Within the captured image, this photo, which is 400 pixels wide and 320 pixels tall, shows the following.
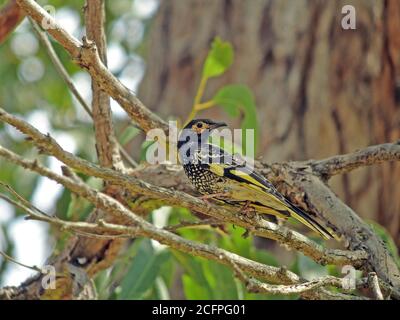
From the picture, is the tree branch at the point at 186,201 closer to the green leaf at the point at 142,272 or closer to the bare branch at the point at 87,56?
the bare branch at the point at 87,56

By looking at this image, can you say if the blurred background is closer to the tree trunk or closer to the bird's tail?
the tree trunk

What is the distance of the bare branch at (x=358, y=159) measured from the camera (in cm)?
327

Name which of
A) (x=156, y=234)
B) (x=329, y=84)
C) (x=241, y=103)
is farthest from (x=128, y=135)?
(x=329, y=84)

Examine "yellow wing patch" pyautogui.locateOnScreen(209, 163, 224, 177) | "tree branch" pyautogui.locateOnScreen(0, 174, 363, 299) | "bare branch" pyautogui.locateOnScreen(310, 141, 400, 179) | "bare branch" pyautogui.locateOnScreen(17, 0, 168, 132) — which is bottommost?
"tree branch" pyautogui.locateOnScreen(0, 174, 363, 299)

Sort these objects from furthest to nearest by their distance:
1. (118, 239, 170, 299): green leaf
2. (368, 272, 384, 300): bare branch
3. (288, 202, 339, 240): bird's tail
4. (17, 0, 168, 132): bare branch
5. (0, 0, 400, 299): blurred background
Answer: (0, 0, 400, 299): blurred background → (118, 239, 170, 299): green leaf → (288, 202, 339, 240): bird's tail → (17, 0, 168, 132): bare branch → (368, 272, 384, 300): bare branch

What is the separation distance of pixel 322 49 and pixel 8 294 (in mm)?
3779

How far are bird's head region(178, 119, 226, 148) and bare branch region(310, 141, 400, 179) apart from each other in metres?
0.55

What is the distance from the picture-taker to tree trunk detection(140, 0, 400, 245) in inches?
254

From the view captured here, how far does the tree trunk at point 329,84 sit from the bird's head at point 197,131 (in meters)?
2.59

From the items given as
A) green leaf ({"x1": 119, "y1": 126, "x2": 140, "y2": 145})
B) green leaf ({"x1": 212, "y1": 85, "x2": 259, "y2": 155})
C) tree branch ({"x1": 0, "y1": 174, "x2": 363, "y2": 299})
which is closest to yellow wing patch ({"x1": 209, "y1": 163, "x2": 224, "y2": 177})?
tree branch ({"x1": 0, "y1": 174, "x2": 363, "y2": 299})

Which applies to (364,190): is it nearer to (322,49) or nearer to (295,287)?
(322,49)

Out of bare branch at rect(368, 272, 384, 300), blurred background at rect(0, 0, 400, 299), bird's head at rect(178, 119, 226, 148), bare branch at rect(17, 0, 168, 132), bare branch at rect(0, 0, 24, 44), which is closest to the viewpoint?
bare branch at rect(368, 272, 384, 300)

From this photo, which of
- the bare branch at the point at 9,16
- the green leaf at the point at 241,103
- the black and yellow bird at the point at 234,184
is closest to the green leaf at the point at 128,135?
the green leaf at the point at 241,103

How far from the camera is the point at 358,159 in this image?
3365 millimetres
